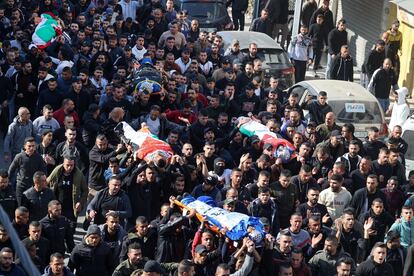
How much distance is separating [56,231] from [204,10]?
15.7 metres

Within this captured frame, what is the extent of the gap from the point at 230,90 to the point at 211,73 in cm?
243

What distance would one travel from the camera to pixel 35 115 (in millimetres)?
18156

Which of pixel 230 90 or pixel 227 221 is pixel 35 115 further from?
pixel 227 221

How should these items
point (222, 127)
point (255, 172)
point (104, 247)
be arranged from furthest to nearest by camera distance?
point (222, 127), point (255, 172), point (104, 247)

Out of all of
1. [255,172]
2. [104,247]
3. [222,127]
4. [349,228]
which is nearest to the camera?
[104,247]

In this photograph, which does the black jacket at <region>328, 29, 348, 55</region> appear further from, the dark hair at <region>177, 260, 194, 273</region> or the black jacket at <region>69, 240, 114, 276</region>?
the dark hair at <region>177, 260, 194, 273</region>

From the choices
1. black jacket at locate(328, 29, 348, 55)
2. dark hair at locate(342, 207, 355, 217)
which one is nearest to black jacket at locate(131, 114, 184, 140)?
dark hair at locate(342, 207, 355, 217)

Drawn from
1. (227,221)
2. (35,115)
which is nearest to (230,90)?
(35,115)

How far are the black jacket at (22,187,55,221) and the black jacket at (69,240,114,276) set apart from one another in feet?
4.71

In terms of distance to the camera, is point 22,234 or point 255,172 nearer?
point 22,234

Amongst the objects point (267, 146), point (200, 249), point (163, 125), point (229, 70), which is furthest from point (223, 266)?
point (229, 70)

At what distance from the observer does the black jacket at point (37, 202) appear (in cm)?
1380

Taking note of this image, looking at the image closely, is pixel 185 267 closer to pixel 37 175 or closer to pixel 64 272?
pixel 64 272

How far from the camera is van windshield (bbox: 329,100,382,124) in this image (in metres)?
20.1
